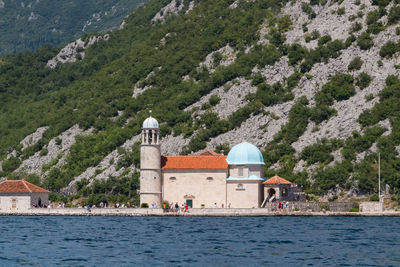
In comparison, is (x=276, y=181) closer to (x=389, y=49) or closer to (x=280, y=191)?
(x=280, y=191)

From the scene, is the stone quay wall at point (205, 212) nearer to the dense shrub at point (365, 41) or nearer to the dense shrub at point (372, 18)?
the dense shrub at point (365, 41)

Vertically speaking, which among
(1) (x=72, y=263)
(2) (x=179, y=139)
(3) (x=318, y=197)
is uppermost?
(2) (x=179, y=139)

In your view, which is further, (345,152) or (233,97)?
(233,97)

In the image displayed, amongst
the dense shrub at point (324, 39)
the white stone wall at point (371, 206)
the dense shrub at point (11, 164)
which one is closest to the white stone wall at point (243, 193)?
the white stone wall at point (371, 206)

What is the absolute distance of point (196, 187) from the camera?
11212cm

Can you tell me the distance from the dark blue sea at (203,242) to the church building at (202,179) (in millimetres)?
17498

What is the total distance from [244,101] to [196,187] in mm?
34688

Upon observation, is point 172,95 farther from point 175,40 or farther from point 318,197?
point 318,197

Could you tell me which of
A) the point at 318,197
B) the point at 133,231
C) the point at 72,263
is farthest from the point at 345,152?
the point at 72,263

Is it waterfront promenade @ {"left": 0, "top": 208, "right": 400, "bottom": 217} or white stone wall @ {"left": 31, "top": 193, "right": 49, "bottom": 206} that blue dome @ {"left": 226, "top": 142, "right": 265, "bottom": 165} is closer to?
waterfront promenade @ {"left": 0, "top": 208, "right": 400, "bottom": 217}

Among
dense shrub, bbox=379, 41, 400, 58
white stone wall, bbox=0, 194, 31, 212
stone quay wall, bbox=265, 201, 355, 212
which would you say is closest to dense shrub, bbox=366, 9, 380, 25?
dense shrub, bbox=379, 41, 400, 58

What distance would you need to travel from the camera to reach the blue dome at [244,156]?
112 meters

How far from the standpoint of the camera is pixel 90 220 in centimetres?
9625

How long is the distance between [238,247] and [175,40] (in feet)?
388
